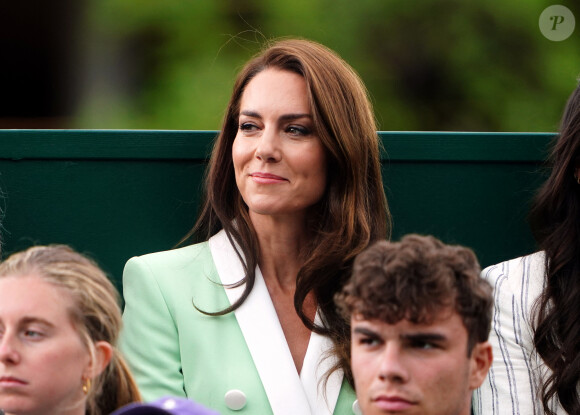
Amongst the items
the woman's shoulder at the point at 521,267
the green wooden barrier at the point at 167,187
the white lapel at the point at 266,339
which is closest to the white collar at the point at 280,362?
the white lapel at the point at 266,339

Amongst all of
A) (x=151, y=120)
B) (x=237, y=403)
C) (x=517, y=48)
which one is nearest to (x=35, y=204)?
(x=237, y=403)

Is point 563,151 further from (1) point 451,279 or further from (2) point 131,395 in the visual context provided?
(2) point 131,395

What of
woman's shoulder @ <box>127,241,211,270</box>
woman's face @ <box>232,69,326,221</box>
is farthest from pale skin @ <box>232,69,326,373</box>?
woman's shoulder @ <box>127,241,211,270</box>

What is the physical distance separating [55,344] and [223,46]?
206 centimetres

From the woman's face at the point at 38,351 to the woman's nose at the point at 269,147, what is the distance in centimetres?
81

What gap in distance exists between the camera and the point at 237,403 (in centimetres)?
282

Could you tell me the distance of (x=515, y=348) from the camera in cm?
293

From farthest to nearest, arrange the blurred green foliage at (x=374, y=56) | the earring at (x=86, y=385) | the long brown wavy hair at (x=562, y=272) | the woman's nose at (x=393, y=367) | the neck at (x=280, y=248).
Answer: the blurred green foliage at (x=374, y=56), the neck at (x=280, y=248), the long brown wavy hair at (x=562, y=272), the earring at (x=86, y=385), the woman's nose at (x=393, y=367)

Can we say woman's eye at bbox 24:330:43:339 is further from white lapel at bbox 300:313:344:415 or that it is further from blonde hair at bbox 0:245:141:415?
white lapel at bbox 300:313:344:415

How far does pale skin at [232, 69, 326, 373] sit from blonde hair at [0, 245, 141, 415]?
0.62 m

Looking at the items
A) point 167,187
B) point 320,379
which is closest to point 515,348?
point 320,379

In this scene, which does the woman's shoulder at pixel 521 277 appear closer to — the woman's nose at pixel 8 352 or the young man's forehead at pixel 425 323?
the young man's forehead at pixel 425 323

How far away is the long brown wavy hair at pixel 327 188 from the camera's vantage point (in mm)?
3002

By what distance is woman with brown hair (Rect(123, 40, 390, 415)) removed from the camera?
2871 millimetres
